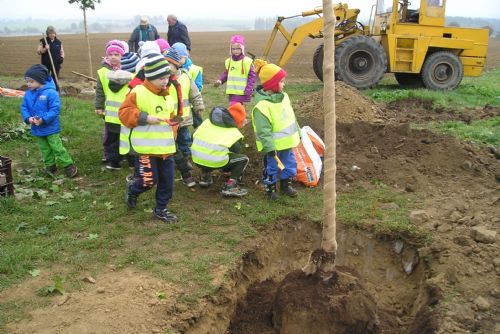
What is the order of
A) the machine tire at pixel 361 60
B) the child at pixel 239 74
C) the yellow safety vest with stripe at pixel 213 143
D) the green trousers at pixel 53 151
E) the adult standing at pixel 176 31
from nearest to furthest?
the yellow safety vest with stripe at pixel 213 143
the green trousers at pixel 53 151
the child at pixel 239 74
the adult standing at pixel 176 31
the machine tire at pixel 361 60

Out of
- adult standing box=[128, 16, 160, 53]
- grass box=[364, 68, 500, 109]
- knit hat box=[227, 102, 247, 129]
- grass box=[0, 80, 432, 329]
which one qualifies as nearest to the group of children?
knit hat box=[227, 102, 247, 129]

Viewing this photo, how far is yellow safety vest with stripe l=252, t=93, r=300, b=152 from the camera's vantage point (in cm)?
564

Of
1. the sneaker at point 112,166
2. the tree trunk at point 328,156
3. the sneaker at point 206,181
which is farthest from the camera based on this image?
the sneaker at point 112,166

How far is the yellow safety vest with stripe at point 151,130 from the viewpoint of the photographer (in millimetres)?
4867

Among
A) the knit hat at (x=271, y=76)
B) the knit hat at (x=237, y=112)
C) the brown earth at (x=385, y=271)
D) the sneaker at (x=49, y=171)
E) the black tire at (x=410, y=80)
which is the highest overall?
the knit hat at (x=271, y=76)

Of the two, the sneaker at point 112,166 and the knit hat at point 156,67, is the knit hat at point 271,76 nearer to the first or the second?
the knit hat at point 156,67

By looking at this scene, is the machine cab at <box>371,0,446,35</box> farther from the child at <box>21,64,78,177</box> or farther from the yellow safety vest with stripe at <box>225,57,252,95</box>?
the child at <box>21,64,78,177</box>

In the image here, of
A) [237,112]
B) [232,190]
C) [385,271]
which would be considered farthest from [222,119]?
[385,271]

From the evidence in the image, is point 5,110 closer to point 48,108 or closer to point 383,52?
point 48,108

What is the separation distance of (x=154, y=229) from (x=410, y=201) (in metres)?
3.11

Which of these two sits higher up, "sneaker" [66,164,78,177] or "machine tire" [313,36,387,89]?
"machine tire" [313,36,387,89]

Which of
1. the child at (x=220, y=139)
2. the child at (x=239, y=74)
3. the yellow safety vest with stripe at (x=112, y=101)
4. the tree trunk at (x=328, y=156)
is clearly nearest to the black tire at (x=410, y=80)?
the child at (x=239, y=74)

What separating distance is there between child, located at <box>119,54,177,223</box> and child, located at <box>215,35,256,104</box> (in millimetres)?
2970

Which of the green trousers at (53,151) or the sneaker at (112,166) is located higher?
the green trousers at (53,151)
